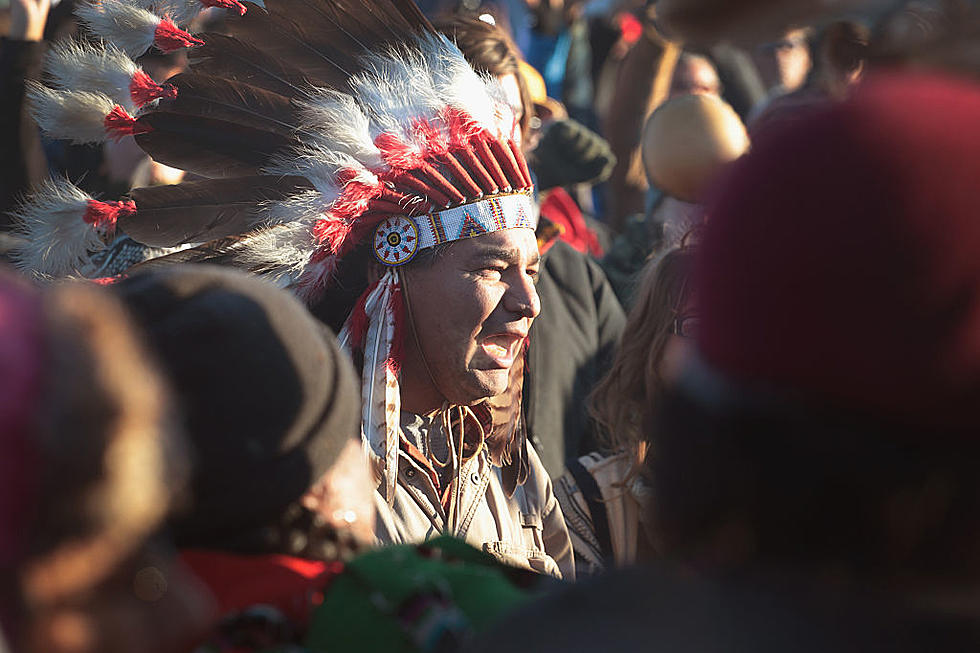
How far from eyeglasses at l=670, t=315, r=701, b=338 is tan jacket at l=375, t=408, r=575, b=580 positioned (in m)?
0.54

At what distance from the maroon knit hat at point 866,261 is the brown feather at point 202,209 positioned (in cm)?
200

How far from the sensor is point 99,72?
9.72 ft

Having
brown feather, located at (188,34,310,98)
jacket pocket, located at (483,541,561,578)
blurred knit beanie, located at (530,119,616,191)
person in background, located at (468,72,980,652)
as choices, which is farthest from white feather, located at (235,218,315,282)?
blurred knit beanie, located at (530,119,616,191)

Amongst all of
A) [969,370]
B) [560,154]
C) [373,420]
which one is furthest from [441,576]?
[560,154]

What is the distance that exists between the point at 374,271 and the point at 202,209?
0.50 m

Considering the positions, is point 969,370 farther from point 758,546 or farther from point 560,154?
point 560,154

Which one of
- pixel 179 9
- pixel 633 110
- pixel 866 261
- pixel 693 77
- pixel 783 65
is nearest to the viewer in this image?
pixel 866 261

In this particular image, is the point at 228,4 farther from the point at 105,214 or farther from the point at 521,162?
the point at 521,162

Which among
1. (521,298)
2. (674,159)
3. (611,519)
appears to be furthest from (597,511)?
(674,159)

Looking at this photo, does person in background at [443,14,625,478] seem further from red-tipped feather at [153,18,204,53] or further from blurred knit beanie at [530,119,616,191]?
red-tipped feather at [153,18,204,53]

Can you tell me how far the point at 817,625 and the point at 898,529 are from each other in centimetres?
12

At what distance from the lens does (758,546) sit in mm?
1064

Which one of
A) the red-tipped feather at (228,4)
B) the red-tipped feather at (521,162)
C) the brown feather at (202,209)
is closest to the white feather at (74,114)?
the brown feather at (202,209)

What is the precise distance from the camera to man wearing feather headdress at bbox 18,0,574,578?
2809 millimetres
